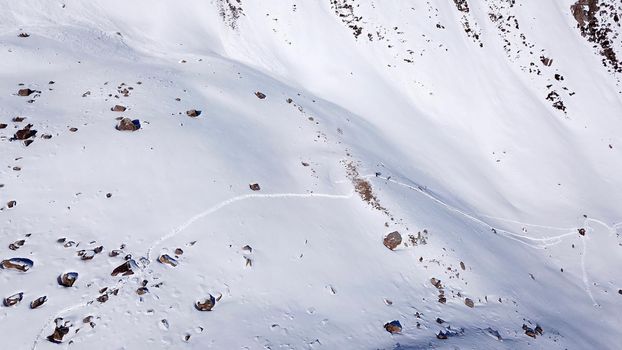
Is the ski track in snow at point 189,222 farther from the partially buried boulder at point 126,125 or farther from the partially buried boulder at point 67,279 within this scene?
the partially buried boulder at point 126,125

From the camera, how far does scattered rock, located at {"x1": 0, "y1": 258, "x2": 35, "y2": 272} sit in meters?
11.8

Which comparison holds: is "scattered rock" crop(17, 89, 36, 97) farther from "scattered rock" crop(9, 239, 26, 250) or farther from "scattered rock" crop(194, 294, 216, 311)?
"scattered rock" crop(194, 294, 216, 311)

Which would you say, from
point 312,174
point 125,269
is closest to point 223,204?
point 125,269

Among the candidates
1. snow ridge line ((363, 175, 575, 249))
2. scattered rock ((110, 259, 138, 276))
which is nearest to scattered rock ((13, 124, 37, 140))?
scattered rock ((110, 259, 138, 276))

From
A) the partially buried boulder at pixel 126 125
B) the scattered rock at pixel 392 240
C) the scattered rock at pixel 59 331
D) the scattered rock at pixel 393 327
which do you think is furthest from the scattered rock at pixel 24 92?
the scattered rock at pixel 393 327

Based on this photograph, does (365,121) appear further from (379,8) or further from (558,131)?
(558,131)

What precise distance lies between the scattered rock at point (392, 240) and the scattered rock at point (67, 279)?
42.2ft

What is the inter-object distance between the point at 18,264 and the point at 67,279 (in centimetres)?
165

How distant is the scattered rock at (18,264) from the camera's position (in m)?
11.8

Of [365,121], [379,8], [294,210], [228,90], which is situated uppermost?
[379,8]

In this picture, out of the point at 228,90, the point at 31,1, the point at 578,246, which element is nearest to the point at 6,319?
the point at 228,90

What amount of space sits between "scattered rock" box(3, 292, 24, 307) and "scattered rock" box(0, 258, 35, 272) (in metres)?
1.00

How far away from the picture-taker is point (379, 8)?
34.8m

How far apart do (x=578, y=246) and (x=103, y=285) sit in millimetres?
26720
